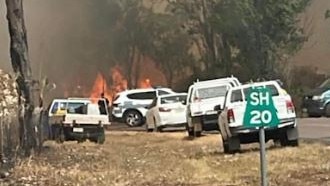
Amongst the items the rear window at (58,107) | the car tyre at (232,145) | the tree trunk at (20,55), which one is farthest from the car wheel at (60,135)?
the car tyre at (232,145)

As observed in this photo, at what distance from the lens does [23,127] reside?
1972cm

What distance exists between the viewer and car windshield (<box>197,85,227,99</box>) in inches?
1107

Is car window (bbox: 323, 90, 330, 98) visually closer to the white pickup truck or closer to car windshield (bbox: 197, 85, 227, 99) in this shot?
car windshield (bbox: 197, 85, 227, 99)

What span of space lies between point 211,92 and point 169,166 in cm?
1089

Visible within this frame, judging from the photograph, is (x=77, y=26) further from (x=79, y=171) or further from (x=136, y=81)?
(x=79, y=171)

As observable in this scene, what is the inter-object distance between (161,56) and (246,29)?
827 cm

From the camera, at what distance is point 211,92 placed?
93.1 ft

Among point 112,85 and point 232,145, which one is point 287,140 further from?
point 112,85

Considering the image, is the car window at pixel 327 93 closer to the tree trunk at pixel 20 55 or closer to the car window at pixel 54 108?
the car window at pixel 54 108

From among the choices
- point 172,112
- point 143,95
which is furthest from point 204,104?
point 143,95

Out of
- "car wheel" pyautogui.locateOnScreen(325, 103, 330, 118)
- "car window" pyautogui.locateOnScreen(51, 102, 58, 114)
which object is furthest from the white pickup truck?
"car wheel" pyautogui.locateOnScreen(325, 103, 330, 118)

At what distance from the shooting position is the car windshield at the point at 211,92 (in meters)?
28.1

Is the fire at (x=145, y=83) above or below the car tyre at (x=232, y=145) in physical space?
above

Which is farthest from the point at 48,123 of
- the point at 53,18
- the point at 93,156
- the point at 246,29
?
the point at 53,18
